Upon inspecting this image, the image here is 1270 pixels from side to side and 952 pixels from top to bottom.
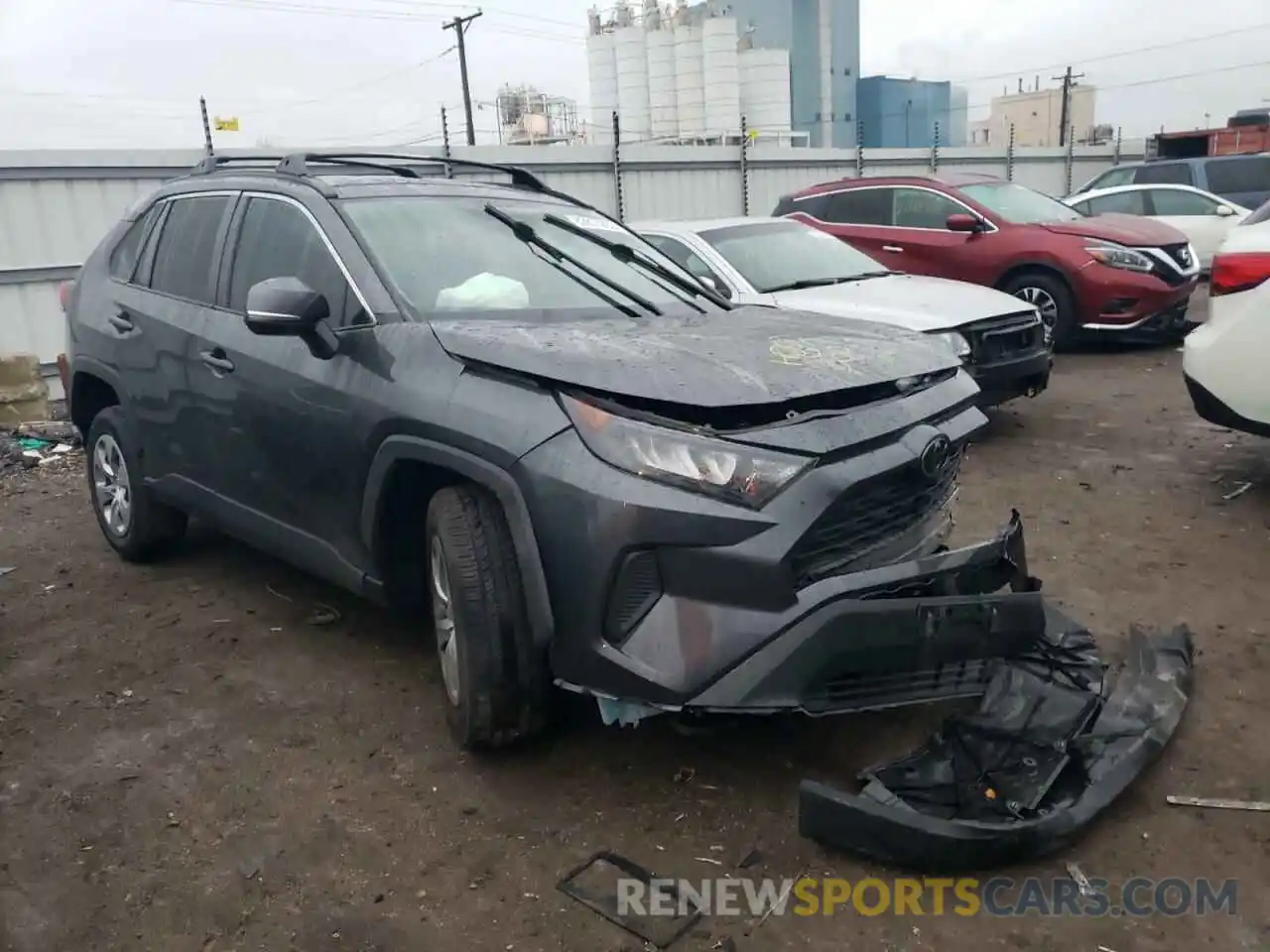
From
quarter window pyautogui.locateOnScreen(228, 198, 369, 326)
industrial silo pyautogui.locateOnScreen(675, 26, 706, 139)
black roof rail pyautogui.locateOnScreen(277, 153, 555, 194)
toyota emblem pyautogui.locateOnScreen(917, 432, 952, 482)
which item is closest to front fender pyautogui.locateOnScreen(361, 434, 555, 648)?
quarter window pyautogui.locateOnScreen(228, 198, 369, 326)

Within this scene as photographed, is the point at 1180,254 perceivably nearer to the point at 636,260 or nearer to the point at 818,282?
the point at 818,282

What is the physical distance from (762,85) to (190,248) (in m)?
35.0

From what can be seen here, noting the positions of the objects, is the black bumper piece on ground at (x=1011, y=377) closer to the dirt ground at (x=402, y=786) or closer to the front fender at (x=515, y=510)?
the dirt ground at (x=402, y=786)

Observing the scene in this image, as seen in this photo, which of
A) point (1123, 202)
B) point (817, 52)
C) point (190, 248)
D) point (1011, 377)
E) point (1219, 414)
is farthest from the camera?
point (817, 52)

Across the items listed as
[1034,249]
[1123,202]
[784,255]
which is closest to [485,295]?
[784,255]

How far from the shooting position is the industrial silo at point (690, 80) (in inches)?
1409

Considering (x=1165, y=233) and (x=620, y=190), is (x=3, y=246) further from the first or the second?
(x=1165, y=233)

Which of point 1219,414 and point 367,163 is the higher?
point 367,163

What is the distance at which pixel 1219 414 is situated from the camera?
4.92m

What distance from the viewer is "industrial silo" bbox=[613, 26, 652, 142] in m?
37.0

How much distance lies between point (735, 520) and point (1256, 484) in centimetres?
432

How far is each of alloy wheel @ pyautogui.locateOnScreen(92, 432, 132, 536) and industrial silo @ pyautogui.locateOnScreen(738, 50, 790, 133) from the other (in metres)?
33.9

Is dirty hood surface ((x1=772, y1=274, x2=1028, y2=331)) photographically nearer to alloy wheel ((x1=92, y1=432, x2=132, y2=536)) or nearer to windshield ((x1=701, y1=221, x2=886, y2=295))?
windshield ((x1=701, y1=221, x2=886, y2=295))

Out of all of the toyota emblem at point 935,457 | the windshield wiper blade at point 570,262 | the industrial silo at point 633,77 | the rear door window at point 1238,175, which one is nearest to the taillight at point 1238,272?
the toyota emblem at point 935,457
